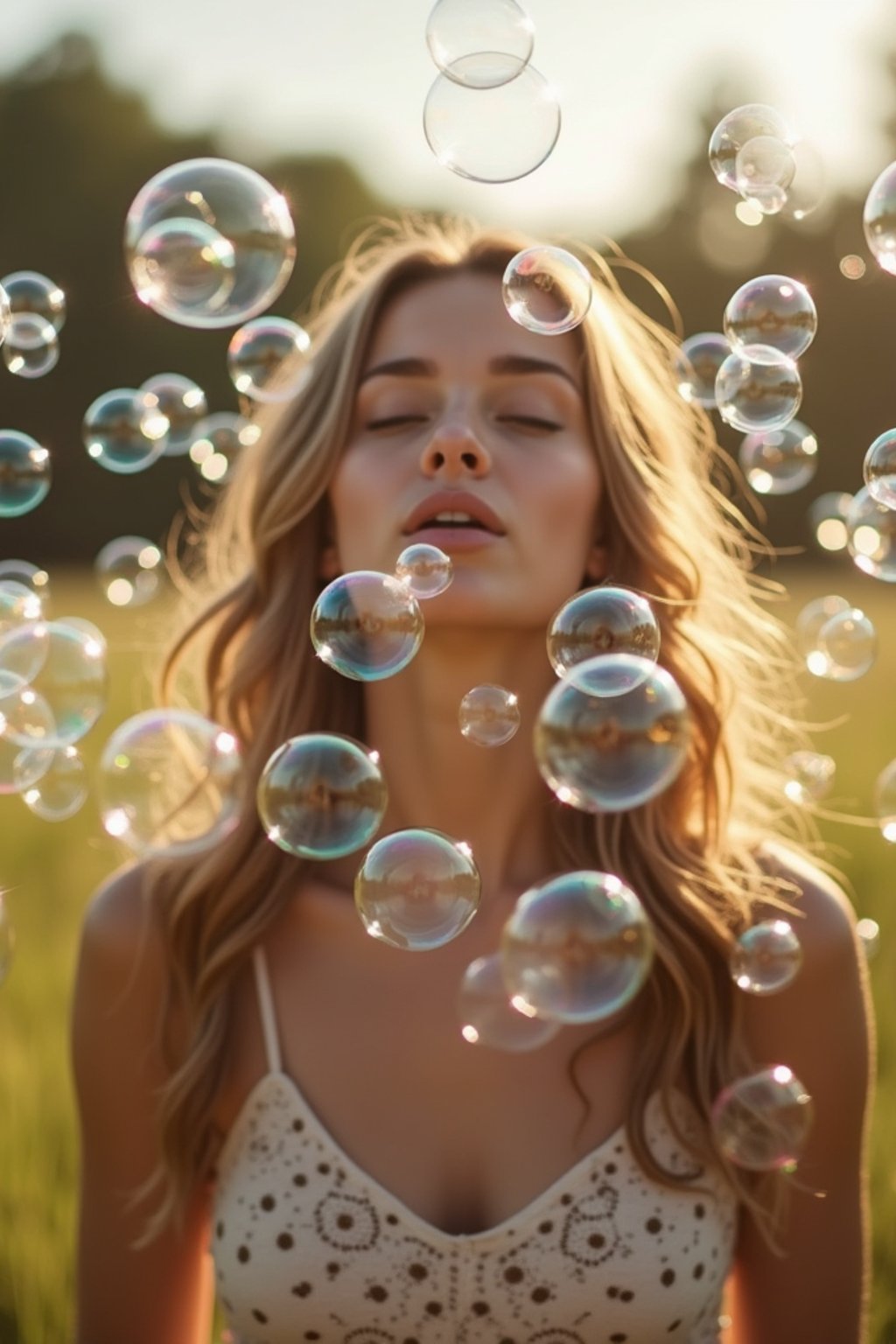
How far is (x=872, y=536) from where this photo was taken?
323 centimetres

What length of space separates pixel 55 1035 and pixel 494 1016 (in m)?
2.71

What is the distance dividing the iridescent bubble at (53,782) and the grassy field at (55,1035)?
131 millimetres

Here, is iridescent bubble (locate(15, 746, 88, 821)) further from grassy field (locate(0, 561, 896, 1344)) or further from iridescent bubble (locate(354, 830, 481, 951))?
iridescent bubble (locate(354, 830, 481, 951))

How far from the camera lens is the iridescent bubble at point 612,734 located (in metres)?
2.23

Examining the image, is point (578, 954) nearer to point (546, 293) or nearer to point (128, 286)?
point (546, 293)

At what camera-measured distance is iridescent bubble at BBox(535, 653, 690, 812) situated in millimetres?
2234

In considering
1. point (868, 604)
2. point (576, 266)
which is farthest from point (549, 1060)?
point (868, 604)

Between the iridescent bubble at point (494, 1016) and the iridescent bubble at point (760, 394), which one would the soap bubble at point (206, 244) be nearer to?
the iridescent bubble at point (760, 394)

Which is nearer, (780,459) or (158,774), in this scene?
(158,774)

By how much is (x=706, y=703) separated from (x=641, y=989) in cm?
52

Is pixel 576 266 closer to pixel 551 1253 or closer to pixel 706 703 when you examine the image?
pixel 706 703

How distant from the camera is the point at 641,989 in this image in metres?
2.80

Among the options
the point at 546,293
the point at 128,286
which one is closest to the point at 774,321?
the point at 546,293

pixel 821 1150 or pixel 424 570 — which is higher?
pixel 424 570
